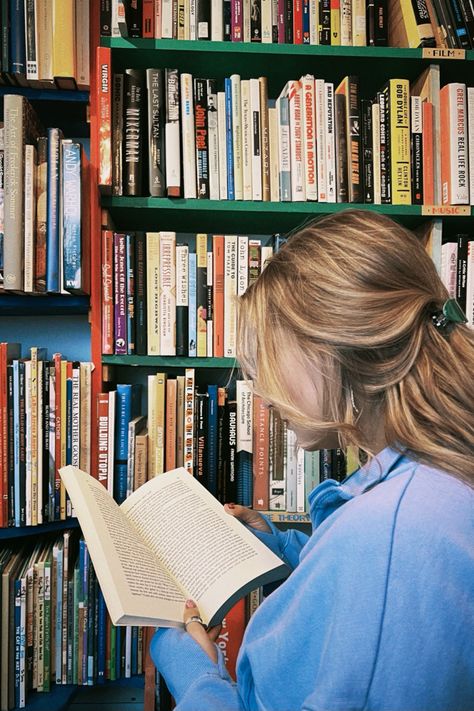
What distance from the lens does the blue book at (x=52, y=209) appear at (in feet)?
4.10

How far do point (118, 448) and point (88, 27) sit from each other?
93cm

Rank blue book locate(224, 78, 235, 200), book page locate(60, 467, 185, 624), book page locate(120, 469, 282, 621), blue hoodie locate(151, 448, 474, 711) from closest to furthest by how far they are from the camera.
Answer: blue hoodie locate(151, 448, 474, 711) → book page locate(60, 467, 185, 624) → book page locate(120, 469, 282, 621) → blue book locate(224, 78, 235, 200)

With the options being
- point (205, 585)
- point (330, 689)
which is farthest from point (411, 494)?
point (205, 585)

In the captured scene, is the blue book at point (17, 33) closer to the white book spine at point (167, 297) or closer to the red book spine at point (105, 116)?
the red book spine at point (105, 116)

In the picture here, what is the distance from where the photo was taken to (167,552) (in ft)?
2.93

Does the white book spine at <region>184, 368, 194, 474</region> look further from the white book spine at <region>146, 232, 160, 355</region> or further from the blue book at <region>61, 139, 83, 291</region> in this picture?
the blue book at <region>61, 139, 83, 291</region>

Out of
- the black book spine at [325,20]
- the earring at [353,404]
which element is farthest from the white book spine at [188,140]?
the earring at [353,404]

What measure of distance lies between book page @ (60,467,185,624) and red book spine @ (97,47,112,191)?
2.16 feet

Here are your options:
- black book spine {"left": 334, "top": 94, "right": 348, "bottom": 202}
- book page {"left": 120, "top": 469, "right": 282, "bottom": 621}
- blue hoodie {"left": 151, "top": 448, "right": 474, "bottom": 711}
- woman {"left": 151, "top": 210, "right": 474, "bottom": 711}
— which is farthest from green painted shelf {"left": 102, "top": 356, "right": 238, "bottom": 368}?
blue hoodie {"left": 151, "top": 448, "right": 474, "bottom": 711}

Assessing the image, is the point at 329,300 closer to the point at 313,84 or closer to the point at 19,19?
the point at 313,84

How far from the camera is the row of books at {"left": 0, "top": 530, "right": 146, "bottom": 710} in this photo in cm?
126

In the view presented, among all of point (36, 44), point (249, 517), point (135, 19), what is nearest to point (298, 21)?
point (135, 19)

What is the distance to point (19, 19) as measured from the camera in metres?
1.26

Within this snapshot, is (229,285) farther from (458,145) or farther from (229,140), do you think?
(458,145)
